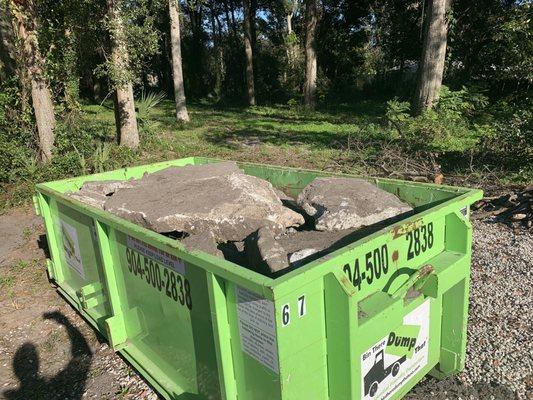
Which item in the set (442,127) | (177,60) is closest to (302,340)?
(442,127)

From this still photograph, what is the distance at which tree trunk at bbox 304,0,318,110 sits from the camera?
1877 cm

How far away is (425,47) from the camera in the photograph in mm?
12352

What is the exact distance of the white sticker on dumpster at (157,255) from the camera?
2152 millimetres

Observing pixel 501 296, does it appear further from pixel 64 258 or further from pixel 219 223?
pixel 64 258

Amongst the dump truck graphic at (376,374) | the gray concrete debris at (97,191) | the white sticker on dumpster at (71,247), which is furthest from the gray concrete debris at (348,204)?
the white sticker on dumpster at (71,247)

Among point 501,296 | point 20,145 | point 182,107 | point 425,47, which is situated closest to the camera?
point 501,296

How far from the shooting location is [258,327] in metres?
1.74

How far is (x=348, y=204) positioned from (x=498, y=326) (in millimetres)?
1706

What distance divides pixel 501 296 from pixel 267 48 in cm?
2717

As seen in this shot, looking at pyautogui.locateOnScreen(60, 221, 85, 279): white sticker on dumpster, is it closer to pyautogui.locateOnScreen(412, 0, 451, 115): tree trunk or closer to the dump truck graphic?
the dump truck graphic

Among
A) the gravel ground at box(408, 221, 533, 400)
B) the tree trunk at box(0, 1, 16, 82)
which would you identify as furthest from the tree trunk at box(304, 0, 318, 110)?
the gravel ground at box(408, 221, 533, 400)

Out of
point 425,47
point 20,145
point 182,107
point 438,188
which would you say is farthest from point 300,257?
point 182,107

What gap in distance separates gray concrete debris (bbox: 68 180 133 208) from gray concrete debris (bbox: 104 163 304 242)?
0.68ft

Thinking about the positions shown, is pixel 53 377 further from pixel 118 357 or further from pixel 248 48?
pixel 248 48
